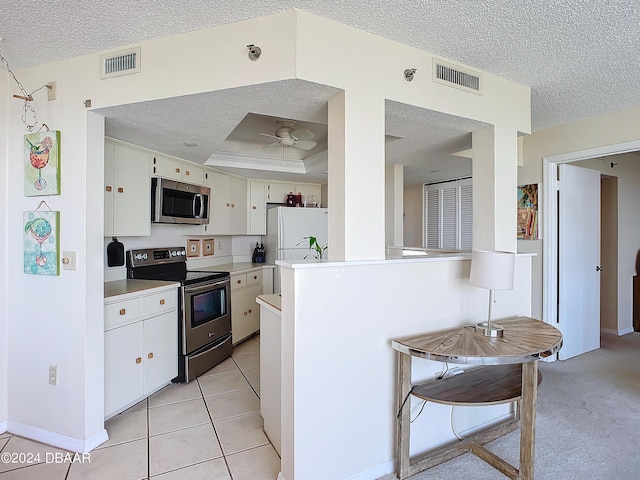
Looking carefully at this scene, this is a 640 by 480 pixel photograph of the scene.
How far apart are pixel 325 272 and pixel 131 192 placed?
7.00ft

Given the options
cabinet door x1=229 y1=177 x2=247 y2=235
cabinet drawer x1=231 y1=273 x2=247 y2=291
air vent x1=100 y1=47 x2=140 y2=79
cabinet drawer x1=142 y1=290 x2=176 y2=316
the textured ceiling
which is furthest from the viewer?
cabinet door x1=229 y1=177 x2=247 y2=235

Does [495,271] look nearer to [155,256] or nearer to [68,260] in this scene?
[68,260]

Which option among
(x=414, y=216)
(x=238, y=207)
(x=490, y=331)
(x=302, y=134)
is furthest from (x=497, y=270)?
(x=414, y=216)

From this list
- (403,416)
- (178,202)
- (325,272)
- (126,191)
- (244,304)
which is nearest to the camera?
(325,272)

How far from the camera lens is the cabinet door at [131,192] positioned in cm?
289

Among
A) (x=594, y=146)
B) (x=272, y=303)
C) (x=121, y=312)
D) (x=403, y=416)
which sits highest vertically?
(x=594, y=146)

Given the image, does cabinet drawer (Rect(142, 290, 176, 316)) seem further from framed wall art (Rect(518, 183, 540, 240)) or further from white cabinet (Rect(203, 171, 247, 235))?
framed wall art (Rect(518, 183, 540, 240))

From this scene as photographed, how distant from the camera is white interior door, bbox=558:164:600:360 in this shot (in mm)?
3660

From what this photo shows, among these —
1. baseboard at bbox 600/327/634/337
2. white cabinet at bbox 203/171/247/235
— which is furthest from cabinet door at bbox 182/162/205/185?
baseboard at bbox 600/327/634/337

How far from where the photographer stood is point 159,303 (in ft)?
9.41

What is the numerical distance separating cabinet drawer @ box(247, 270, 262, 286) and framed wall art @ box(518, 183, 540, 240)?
3.05m


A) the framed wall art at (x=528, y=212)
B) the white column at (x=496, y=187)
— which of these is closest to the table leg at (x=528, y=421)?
the white column at (x=496, y=187)

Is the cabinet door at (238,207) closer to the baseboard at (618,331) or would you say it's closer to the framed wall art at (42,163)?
the framed wall art at (42,163)

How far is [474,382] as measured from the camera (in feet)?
6.76
